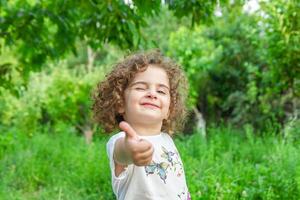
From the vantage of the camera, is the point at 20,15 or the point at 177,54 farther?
the point at 177,54

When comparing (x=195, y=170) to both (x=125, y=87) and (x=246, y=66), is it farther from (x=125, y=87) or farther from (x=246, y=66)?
(x=246, y=66)

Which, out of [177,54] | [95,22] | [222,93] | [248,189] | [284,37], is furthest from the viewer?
[222,93]

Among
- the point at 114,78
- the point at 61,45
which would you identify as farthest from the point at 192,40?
the point at 114,78

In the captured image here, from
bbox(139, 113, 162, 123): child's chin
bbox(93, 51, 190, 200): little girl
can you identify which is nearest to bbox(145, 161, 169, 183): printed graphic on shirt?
bbox(93, 51, 190, 200): little girl

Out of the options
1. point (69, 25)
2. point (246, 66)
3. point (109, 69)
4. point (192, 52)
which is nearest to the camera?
point (109, 69)

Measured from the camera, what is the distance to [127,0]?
386 cm

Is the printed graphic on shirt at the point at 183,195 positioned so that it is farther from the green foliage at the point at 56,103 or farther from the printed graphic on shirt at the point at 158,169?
the green foliage at the point at 56,103

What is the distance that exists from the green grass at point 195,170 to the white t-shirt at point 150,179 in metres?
1.84

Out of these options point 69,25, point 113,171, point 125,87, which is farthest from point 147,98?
point 69,25

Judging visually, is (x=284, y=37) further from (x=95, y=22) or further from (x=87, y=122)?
(x=87, y=122)

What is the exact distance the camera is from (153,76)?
1746mm

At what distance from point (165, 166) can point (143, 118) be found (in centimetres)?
17

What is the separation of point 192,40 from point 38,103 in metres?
4.24

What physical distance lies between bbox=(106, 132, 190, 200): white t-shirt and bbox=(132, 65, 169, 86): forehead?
19 cm
